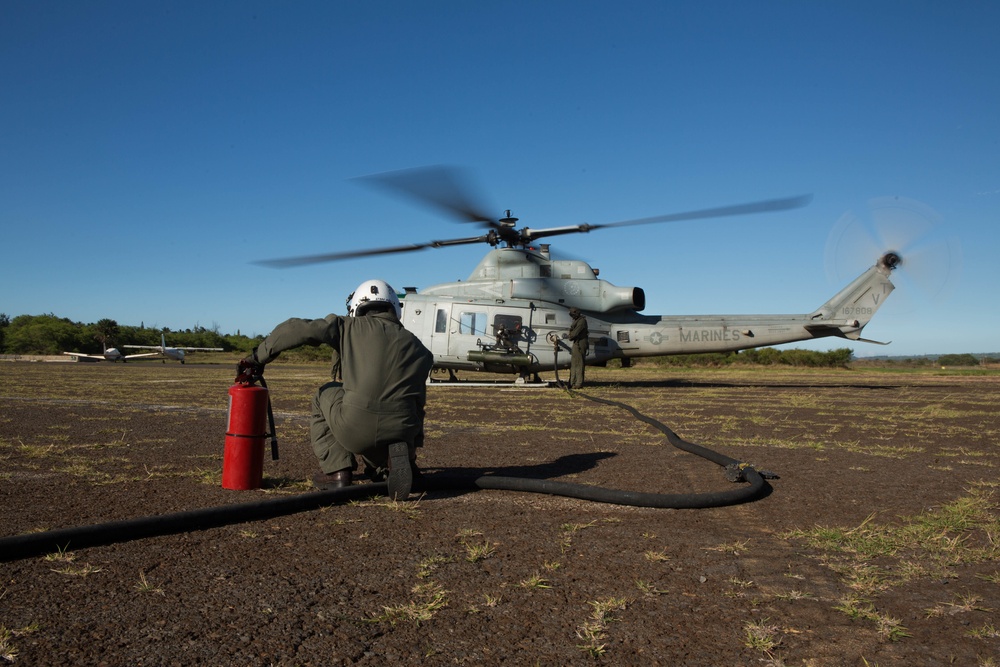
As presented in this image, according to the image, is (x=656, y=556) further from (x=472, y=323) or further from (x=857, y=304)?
(x=857, y=304)

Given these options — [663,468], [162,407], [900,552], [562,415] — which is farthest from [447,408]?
[900,552]

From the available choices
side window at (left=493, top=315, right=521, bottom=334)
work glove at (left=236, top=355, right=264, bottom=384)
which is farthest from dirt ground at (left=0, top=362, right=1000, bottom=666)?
side window at (left=493, top=315, right=521, bottom=334)

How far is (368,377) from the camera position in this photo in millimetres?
4062

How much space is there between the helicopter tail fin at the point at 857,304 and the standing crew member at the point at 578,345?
5.27 m

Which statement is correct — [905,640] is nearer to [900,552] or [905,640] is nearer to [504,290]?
[900,552]

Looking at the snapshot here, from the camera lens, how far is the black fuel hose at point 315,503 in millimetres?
2770

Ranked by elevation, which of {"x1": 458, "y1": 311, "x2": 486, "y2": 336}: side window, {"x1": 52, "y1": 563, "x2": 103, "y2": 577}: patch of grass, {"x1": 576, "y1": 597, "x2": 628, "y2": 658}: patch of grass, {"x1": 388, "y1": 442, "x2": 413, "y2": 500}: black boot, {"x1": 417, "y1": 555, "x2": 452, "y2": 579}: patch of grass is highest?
{"x1": 458, "y1": 311, "x2": 486, "y2": 336}: side window

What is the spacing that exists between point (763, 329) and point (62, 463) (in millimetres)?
14328

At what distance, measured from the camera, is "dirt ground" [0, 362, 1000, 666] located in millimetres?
2014

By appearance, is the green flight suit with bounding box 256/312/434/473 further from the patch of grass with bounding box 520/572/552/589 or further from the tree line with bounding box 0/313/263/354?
the tree line with bounding box 0/313/263/354

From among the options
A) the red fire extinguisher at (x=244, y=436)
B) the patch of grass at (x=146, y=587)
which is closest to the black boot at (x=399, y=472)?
the red fire extinguisher at (x=244, y=436)

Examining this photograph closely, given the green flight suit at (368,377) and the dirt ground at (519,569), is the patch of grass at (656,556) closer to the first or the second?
the dirt ground at (519,569)

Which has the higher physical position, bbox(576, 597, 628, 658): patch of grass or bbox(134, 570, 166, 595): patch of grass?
bbox(134, 570, 166, 595): patch of grass

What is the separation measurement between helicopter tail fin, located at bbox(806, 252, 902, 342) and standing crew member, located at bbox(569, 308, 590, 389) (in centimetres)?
527
